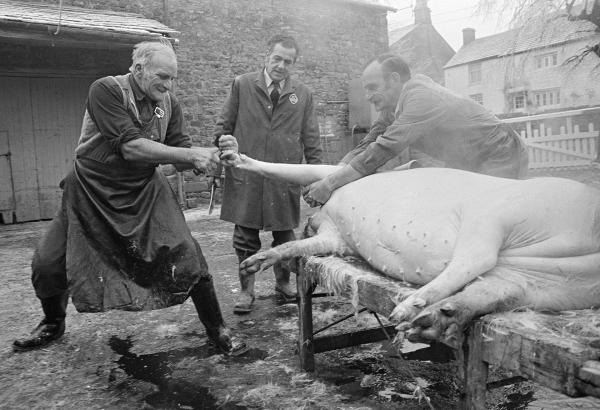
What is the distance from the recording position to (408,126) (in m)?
2.88

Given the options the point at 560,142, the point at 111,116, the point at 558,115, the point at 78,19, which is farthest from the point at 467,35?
the point at 111,116

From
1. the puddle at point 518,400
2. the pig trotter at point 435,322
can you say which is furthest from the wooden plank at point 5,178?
the pig trotter at point 435,322

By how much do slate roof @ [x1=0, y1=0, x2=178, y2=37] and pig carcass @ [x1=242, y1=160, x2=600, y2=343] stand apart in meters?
6.53

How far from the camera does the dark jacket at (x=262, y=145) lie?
4.05m

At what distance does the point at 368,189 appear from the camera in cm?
289

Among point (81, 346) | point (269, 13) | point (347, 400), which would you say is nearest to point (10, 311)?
point (81, 346)

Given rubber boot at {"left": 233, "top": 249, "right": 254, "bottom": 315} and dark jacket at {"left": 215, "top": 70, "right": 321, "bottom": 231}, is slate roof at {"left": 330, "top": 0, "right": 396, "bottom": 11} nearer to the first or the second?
dark jacket at {"left": 215, "top": 70, "right": 321, "bottom": 231}

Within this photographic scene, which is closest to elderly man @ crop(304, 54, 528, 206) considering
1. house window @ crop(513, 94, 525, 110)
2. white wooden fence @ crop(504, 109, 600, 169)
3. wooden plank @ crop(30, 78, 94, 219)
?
white wooden fence @ crop(504, 109, 600, 169)

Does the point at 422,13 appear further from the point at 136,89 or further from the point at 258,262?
the point at 258,262

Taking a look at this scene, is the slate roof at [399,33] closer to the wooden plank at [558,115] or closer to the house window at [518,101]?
the house window at [518,101]

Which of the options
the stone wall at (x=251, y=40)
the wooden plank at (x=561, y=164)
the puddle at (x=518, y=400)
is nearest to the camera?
the puddle at (x=518, y=400)

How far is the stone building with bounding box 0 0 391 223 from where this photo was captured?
8734 mm

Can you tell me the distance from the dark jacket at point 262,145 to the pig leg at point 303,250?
1.14 meters

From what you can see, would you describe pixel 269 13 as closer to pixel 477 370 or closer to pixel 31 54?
pixel 31 54
